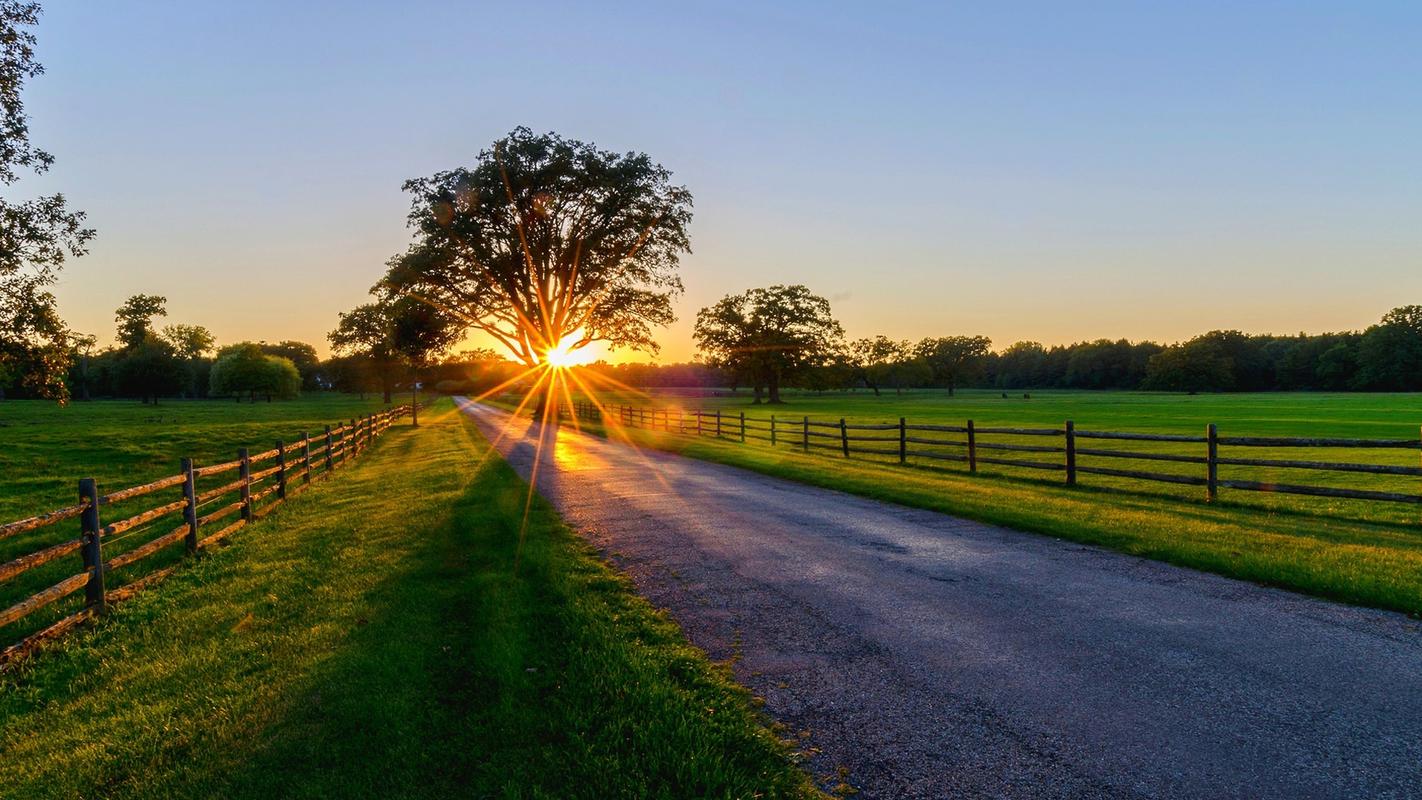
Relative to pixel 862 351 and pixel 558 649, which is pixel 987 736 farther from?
pixel 862 351

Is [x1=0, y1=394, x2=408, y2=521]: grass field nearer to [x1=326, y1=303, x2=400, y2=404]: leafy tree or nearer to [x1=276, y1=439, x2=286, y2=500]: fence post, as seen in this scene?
[x1=276, y1=439, x2=286, y2=500]: fence post

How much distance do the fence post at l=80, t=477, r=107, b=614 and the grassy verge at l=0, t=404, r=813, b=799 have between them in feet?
0.94

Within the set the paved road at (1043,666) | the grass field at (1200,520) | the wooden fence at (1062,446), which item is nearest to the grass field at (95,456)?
the paved road at (1043,666)

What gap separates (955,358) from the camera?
4727 inches

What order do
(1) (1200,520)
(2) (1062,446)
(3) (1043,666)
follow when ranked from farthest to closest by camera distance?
1. (2) (1062,446)
2. (1) (1200,520)
3. (3) (1043,666)

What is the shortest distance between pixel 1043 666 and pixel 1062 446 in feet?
61.9

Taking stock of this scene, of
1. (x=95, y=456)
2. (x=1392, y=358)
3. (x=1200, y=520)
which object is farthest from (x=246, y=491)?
(x=1392, y=358)

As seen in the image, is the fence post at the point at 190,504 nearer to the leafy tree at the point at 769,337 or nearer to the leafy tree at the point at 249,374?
the leafy tree at the point at 769,337

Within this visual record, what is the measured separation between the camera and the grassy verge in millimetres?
3713

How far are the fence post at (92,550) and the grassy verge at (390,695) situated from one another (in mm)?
285

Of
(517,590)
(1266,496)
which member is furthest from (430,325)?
(1266,496)

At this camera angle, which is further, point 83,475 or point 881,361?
point 881,361

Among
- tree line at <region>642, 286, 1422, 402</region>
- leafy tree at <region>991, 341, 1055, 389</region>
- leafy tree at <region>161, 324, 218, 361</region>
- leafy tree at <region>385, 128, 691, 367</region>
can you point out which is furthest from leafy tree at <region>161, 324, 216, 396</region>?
leafy tree at <region>991, 341, 1055, 389</region>

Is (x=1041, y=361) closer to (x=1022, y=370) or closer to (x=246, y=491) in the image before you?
(x=1022, y=370)
